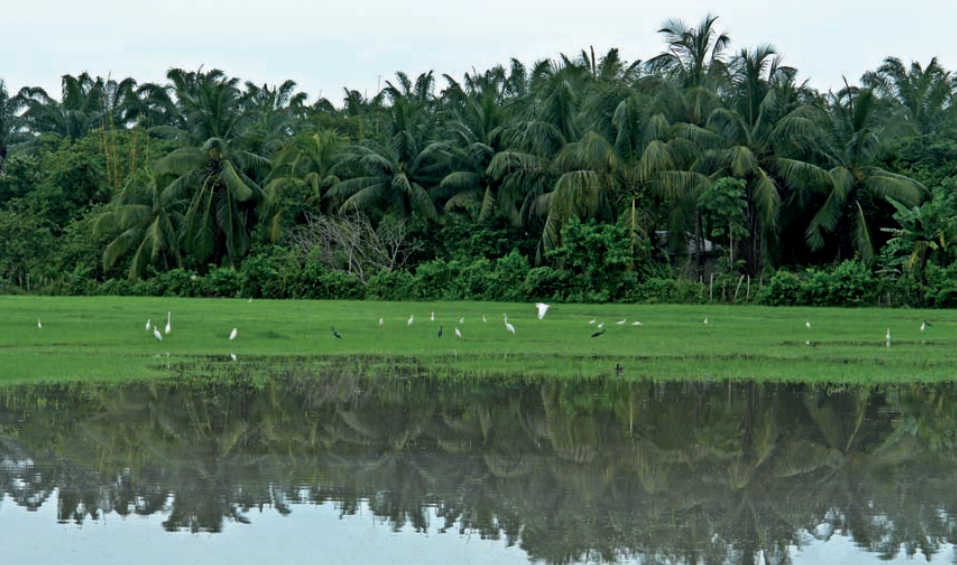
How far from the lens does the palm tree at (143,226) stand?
134 feet

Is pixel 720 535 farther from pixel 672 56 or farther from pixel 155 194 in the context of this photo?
pixel 155 194

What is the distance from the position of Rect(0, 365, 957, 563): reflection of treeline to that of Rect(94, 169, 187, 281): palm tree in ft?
93.0

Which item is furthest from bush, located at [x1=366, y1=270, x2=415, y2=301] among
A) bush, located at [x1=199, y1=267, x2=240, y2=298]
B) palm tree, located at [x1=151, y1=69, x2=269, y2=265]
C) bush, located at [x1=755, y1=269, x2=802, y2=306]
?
bush, located at [x1=755, y1=269, x2=802, y2=306]

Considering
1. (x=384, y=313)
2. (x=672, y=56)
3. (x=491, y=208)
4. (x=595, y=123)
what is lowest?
(x=384, y=313)

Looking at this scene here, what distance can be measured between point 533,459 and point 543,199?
27897 mm

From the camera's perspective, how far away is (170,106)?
61062mm

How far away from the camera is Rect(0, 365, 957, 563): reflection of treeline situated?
6891 mm

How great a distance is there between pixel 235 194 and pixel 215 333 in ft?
64.1

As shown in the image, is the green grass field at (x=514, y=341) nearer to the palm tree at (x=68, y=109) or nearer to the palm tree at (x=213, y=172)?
the palm tree at (x=213, y=172)

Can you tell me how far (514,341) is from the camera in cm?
2053

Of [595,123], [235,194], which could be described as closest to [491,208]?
[595,123]

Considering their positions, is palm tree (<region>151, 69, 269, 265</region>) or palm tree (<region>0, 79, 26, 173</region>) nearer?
palm tree (<region>151, 69, 269, 265</region>)

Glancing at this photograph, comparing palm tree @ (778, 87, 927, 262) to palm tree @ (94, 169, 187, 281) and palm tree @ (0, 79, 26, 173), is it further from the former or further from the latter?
palm tree @ (0, 79, 26, 173)

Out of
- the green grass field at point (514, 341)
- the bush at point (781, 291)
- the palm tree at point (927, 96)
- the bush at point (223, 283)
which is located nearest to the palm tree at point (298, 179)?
the bush at point (223, 283)
